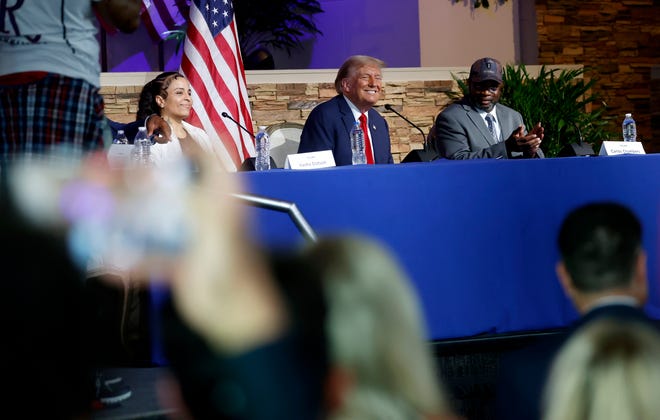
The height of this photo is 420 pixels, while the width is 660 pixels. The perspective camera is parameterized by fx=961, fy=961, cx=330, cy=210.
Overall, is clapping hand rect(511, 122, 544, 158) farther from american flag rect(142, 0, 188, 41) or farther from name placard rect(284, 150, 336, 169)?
american flag rect(142, 0, 188, 41)

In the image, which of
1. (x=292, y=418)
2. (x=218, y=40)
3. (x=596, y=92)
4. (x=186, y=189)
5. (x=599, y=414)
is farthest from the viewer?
(x=596, y=92)

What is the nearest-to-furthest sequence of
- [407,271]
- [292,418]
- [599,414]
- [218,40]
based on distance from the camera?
[292,418] < [599,414] < [407,271] < [218,40]

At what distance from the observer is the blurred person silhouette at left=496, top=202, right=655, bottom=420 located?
142 centimetres

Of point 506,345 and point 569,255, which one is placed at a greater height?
point 569,255

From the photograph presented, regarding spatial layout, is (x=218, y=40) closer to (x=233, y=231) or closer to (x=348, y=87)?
(x=348, y=87)

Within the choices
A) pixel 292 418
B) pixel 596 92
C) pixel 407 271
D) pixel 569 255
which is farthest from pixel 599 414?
pixel 596 92

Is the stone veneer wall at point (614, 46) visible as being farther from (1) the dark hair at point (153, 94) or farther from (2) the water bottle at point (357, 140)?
(1) the dark hair at point (153, 94)

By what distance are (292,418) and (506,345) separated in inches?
92.4

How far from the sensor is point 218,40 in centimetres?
582

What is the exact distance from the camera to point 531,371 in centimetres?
144

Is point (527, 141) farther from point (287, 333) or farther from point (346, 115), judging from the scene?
point (287, 333)

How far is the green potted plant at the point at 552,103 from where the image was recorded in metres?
6.51

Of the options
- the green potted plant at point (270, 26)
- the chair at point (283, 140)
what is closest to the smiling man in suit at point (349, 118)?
the chair at point (283, 140)

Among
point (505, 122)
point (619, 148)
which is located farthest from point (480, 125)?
point (619, 148)
